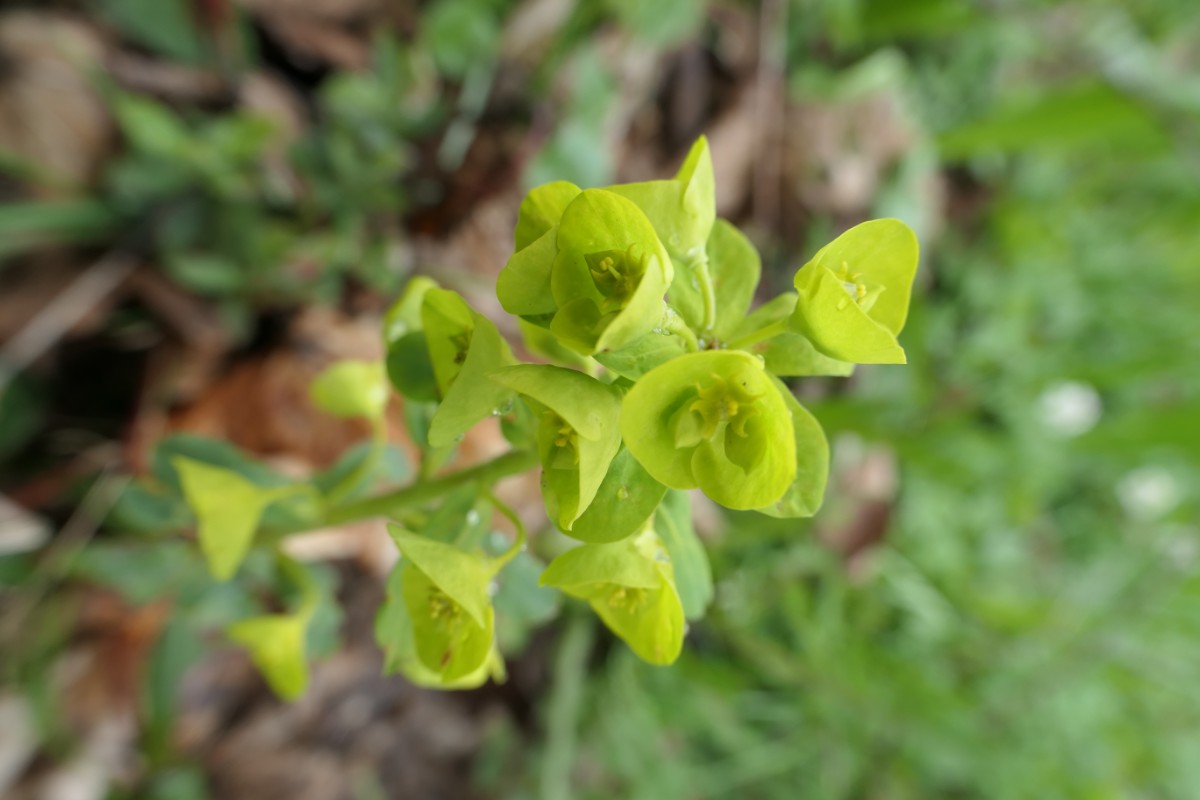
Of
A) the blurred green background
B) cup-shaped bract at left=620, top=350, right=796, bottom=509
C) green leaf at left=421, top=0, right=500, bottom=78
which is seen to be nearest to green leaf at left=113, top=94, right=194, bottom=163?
the blurred green background

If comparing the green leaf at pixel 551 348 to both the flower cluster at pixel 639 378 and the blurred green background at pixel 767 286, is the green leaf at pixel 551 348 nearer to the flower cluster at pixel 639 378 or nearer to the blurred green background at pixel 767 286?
the flower cluster at pixel 639 378

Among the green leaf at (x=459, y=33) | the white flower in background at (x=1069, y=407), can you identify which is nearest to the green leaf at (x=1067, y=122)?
the white flower in background at (x=1069, y=407)

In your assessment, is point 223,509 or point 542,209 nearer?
point 542,209

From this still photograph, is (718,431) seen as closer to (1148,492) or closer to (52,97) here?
(52,97)

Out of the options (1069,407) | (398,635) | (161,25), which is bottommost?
(1069,407)

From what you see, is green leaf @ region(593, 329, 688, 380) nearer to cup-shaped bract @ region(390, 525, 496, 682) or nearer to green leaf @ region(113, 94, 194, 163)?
cup-shaped bract @ region(390, 525, 496, 682)

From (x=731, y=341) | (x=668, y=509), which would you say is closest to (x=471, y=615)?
(x=668, y=509)

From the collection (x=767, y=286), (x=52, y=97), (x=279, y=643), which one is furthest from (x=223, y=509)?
(x=767, y=286)
